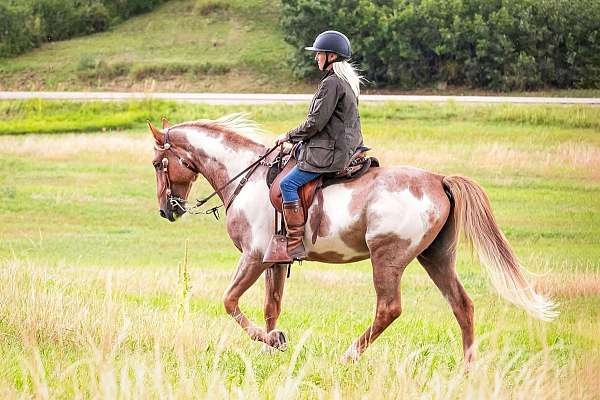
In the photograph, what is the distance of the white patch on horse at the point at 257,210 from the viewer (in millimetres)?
8812

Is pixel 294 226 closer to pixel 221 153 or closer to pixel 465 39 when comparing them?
pixel 221 153

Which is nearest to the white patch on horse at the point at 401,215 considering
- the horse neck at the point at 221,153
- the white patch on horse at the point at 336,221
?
the white patch on horse at the point at 336,221

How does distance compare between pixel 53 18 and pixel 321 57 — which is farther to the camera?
pixel 53 18

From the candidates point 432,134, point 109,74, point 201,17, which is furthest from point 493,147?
point 201,17

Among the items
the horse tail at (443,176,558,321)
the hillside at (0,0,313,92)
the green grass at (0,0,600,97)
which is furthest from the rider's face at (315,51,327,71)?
the hillside at (0,0,313,92)

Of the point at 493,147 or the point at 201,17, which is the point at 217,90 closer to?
the point at 201,17

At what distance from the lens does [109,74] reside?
3622 cm

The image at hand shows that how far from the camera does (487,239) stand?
8.48m

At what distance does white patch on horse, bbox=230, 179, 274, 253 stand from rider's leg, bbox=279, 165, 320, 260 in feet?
0.98

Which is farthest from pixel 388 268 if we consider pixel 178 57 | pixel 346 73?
pixel 178 57

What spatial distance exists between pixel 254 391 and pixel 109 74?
3200cm

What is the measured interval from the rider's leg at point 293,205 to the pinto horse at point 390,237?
0.14 m

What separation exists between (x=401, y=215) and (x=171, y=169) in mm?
2400

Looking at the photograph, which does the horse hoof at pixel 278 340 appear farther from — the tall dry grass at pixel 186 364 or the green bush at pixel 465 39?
the green bush at pixel 465 39
